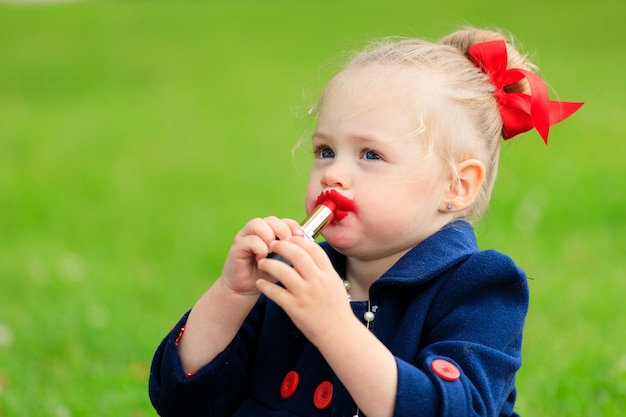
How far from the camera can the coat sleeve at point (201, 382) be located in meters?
2.35

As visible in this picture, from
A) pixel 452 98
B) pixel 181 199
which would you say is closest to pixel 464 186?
pixel 452 98

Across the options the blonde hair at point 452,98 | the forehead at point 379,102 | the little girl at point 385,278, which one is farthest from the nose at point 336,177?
the blonde hair at point 452,98

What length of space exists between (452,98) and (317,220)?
493 millimetres

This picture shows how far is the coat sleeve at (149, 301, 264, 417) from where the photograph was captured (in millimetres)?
2346

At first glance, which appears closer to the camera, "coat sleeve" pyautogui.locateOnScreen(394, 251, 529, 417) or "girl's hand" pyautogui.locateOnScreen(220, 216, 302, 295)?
"coat sleeve" pyautogui.locateOnScreen(394, 251, 529, 417)

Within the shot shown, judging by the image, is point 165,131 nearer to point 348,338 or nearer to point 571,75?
point 571,75

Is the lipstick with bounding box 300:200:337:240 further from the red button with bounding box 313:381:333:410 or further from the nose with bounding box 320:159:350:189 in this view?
the red button with bounding box 313:381:333:410

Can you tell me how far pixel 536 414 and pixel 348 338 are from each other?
4.69ft

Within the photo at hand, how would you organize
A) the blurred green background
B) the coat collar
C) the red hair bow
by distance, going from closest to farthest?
the coat collar → the red hair bow → the blurred green background

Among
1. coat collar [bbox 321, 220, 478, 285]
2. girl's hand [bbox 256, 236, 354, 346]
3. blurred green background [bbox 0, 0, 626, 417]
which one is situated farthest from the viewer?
blurred green background [bbox 0, 0, 626, 417]

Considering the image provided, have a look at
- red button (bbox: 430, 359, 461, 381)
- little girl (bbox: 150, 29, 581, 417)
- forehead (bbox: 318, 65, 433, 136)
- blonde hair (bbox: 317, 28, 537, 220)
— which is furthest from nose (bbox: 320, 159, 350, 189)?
red button (bbox: 430, 359, 461, 381)

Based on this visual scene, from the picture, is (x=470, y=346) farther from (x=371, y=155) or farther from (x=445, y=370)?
(x=371, y=155)

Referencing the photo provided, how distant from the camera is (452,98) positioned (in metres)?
2.33

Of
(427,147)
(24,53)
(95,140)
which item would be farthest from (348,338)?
(24,53)
